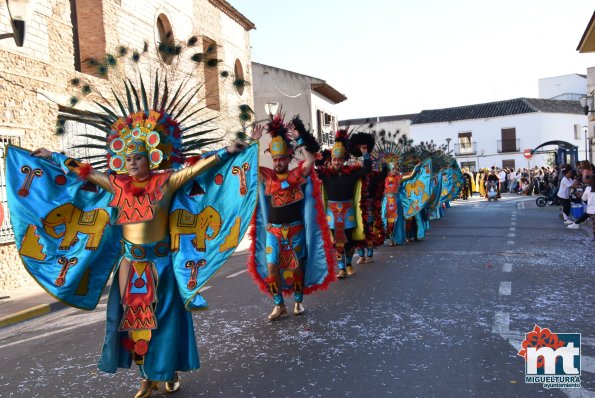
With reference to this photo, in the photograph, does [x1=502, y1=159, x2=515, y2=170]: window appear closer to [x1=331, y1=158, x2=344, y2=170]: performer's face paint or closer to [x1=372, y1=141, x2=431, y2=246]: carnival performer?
[x1=372, y1=141, x2=431, y2=246]: carnival performer

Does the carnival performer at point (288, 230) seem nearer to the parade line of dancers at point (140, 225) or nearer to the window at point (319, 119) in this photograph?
the parade line of dancers at point (140, 225)

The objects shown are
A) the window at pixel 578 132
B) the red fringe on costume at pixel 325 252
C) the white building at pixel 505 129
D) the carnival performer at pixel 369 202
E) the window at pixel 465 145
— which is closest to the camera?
the red fringe on costume at pixel 325 252

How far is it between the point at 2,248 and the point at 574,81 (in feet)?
Result: 212

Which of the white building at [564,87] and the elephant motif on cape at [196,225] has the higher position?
the white building at [564,87]

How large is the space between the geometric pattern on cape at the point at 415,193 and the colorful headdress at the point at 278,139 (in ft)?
21.8

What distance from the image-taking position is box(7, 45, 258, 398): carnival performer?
13.3ft

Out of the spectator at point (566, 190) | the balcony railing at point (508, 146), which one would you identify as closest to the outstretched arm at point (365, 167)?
the spectator at point (566, 190)

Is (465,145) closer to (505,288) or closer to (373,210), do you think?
(373,210)

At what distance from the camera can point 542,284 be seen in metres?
7.43

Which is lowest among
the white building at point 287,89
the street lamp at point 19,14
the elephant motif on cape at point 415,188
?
the elephant motif on cape at point 415,188

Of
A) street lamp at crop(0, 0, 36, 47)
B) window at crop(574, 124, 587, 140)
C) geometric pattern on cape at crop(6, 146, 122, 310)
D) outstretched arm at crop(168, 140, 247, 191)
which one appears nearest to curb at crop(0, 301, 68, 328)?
street lamp at crop(0, 0, 36, 47)

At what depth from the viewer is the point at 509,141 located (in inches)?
2136

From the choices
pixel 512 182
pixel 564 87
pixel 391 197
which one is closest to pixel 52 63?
pixel 391 197

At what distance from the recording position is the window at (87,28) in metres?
12.8
